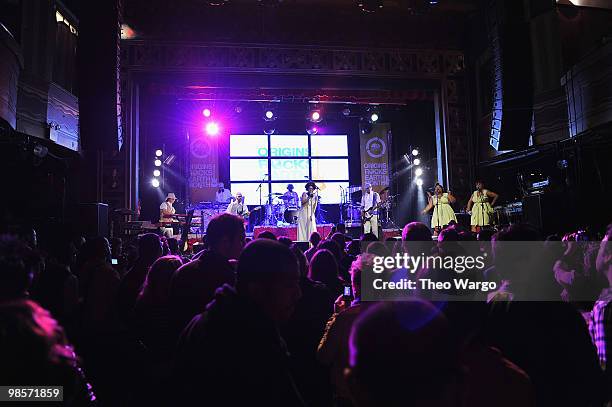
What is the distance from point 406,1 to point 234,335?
13874mm

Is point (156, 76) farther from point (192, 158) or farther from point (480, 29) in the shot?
point (480, 29)

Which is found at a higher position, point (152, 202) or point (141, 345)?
point (152, 202)

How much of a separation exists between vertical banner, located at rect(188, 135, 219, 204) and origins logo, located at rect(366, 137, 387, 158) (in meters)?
6.34

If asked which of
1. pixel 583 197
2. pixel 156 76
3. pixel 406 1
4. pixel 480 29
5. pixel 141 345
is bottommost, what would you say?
pixel 141 345

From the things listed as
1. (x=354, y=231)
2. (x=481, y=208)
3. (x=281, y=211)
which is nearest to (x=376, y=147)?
(x=354, y=231)

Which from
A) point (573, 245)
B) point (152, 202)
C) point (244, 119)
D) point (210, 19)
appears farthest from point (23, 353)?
point (244, 119)

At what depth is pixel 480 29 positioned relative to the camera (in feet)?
43.1

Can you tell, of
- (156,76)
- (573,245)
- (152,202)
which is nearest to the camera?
(573,245)

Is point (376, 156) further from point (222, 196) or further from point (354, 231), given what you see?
point (222, 196)

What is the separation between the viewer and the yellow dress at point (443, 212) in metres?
12.6

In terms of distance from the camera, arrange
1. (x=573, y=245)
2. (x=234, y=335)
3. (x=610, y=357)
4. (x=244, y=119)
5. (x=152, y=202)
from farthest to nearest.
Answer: (x=244, y=119) < (x=152, y=202) < (x=573, y=245) < (x=610, y=357) < (x=234, y=335)

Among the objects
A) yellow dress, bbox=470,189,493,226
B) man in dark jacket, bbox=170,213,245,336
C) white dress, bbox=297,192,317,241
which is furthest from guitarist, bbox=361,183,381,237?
man in dark jacket, bbox=170,213,245,336

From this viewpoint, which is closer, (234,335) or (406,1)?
(234,335)

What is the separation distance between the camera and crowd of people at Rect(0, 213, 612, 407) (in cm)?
95
